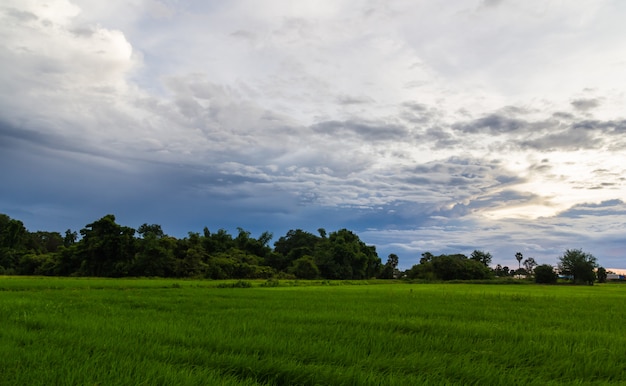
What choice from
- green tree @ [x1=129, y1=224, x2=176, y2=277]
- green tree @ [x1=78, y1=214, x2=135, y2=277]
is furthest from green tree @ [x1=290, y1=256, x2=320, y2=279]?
green tree @ [x1=78, y1=214, x2=135, y2=277]

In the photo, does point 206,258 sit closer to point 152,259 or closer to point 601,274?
point 152,259

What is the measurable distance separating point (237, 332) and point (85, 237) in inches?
2185

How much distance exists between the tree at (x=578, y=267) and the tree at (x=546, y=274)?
36.0 feet

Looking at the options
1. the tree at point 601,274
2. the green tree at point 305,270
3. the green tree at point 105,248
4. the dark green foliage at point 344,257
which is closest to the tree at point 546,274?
the dark green foliage at point 344,257

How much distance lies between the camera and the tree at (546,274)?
236 feet

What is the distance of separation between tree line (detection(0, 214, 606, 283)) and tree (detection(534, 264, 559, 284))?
0.51ft

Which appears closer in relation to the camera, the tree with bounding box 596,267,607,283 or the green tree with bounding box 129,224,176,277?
the green tree with bounding box 129,224,176,277

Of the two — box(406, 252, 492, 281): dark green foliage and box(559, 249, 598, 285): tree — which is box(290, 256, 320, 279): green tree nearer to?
box(406, 252, 492, 281): dark green foliage

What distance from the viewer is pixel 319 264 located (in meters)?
73.9

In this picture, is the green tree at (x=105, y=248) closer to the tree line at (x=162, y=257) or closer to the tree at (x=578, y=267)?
the tree line at (x=162, y=257)

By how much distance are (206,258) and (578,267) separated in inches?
2854

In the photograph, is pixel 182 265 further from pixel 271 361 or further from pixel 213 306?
pixel 271 361

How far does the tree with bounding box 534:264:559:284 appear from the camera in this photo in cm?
7200

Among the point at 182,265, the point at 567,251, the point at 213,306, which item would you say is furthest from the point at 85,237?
the point at 567,251
